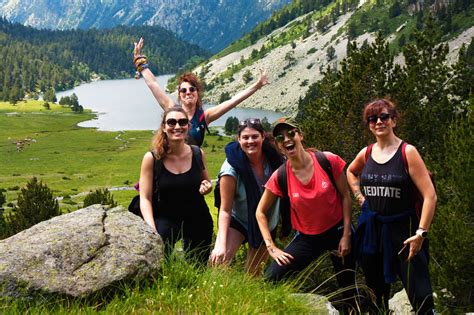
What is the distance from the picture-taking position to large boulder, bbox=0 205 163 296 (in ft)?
17.8

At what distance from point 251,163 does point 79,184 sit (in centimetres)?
9173

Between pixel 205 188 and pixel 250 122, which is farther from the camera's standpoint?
pixel 250 122

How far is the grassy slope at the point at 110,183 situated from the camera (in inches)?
208

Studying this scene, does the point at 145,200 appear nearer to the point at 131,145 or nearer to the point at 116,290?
the point at 116,290

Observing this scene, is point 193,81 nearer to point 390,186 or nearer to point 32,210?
point 390,186

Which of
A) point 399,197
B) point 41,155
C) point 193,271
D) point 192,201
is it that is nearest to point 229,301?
point 193,271

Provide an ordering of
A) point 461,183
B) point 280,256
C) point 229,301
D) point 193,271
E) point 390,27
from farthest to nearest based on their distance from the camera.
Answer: point 390,27 < point 461,183 < point 280,256 < point 193,271 < point 229,301

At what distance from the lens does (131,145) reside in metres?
138

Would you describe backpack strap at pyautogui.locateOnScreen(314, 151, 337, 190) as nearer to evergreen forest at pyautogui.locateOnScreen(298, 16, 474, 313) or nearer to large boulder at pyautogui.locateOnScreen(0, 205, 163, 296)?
large boulder at pyautogui.locateOnScreen(0, 205, 163, 296)

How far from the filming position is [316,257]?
676 centimetres

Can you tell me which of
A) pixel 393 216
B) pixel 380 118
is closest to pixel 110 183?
pixel 380 118

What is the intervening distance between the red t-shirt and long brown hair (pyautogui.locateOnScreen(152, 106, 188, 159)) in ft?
4.73

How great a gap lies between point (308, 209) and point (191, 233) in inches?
67.9

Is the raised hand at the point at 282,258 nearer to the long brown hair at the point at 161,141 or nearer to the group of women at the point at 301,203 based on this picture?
the group of women at the point at 301,203
